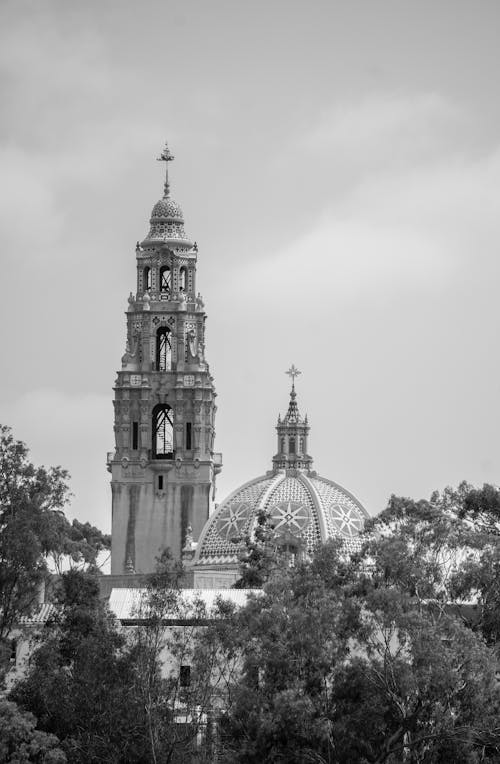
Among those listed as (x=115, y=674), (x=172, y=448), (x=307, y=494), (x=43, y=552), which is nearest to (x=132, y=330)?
(x=172, y=448)

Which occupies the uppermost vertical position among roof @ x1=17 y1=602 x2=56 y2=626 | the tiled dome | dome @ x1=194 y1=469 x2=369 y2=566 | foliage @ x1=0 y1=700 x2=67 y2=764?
the tiled dome

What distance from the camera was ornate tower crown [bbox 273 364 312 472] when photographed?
112062 mm

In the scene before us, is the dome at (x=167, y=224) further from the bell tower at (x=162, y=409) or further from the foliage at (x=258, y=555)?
the foliage at (x=258, y=555)

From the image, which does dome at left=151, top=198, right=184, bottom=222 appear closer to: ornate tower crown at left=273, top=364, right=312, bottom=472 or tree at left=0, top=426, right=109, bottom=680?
ornate tower crown at left=273, top=364, right=312, bottom=472

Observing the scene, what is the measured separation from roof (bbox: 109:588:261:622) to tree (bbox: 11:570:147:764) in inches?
67.3

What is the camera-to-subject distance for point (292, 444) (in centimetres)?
Result: 11275

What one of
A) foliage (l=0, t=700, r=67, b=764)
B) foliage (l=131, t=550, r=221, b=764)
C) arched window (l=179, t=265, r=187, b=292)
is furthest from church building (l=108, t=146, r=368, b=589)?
foliage (l=0, t=700, r=67, b=764)

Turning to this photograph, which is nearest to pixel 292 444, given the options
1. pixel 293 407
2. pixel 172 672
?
pixel 293 407

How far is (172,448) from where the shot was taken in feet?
393

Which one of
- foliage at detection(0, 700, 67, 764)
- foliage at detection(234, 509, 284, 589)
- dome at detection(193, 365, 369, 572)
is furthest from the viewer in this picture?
dome at detection(193, 365, 369, 572)

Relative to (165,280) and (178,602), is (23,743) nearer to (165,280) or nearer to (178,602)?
(178,602)

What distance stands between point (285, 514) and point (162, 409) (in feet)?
50.0

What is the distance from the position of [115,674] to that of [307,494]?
34.6 m

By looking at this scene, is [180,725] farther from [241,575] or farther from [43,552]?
[241,575]
